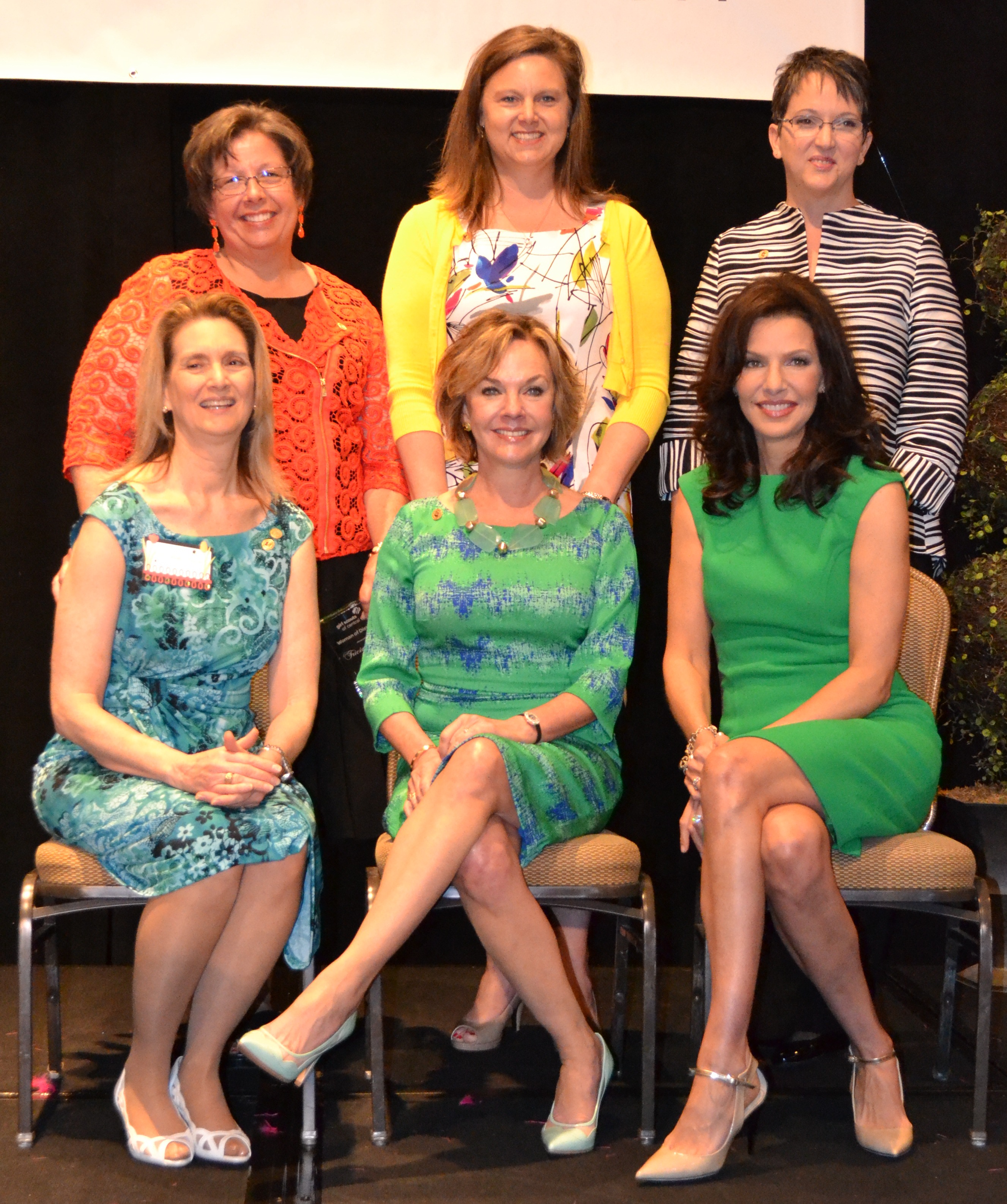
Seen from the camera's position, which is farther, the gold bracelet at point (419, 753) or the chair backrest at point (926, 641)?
the chair backrest at point (926, 641)

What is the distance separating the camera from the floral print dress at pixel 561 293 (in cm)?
269

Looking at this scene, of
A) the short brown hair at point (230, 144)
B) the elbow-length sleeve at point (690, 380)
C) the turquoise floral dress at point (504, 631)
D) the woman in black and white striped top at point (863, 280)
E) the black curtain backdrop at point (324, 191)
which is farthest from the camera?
the black curtain backdrop at point (324, 191)

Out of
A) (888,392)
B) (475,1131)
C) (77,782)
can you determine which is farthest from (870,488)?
(77,782)

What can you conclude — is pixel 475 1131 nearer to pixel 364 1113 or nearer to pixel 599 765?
pixel 364 1113

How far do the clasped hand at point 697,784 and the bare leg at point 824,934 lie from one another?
157 mm

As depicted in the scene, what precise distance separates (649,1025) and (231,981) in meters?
0.70

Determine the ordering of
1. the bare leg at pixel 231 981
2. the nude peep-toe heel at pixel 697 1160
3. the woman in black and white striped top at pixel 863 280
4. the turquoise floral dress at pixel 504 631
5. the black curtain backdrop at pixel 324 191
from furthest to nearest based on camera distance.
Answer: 1. the black curtain backdrop at pixel 324 191
2. the woman in black and white striped top at pixel 863 280
3. the turquoise floral dress at pixel 504 631
4. the bare leg at pixel 231 981
5. the nude peep-toe heel at pixel 697 1160

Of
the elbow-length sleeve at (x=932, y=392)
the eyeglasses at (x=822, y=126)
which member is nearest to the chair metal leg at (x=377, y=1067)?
the elbow-length sleeve at (x=932, y=392)

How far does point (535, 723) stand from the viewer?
2.31 metres

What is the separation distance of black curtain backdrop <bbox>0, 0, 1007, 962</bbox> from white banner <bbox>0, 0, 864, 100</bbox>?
0.17m

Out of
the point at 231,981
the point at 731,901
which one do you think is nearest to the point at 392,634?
the point at 231,981

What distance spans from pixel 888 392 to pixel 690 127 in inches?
36.5

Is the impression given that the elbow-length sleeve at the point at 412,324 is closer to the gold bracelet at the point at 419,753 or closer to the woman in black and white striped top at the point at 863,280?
the woman in black and white striped top at the point at 863,280

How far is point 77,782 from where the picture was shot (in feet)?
7.31
